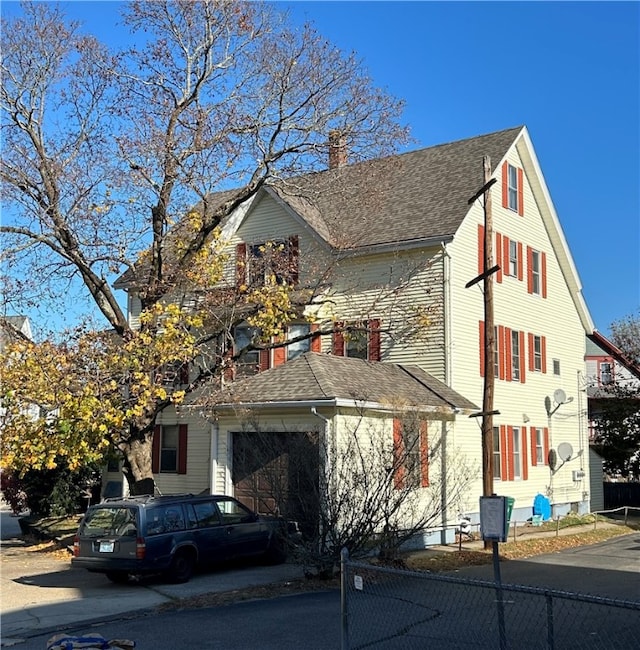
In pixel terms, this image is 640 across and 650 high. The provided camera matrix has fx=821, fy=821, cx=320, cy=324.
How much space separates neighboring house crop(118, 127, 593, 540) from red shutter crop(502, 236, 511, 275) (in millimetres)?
86

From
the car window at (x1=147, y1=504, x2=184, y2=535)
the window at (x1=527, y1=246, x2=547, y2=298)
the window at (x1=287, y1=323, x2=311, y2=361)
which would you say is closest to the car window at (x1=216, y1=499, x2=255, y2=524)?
the car window at (x1=147, y1=504, x2=184, y2=535)

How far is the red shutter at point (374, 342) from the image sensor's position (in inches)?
935

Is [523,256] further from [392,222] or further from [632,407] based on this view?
[632,407]

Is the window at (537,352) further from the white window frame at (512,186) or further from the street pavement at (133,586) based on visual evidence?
the street pavement at (133,586)

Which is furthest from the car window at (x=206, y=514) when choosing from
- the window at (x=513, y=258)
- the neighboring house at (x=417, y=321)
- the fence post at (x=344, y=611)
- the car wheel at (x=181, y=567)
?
the window at (x=513, y=258)

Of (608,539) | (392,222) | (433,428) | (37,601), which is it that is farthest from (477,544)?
(37,601)

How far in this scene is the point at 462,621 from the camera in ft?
32.9

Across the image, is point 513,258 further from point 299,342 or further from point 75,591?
point 75,591

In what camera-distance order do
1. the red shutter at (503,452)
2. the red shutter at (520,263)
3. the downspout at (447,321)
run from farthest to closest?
the red shutter at (520,263) < the red shutter at (503,452) < the downspout at (447,321)

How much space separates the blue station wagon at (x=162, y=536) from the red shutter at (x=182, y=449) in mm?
9812

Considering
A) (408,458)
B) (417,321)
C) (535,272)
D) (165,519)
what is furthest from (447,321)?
(165,519)

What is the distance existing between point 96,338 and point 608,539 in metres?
14.9

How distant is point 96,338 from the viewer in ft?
61.5

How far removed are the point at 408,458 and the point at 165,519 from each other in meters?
4.48
